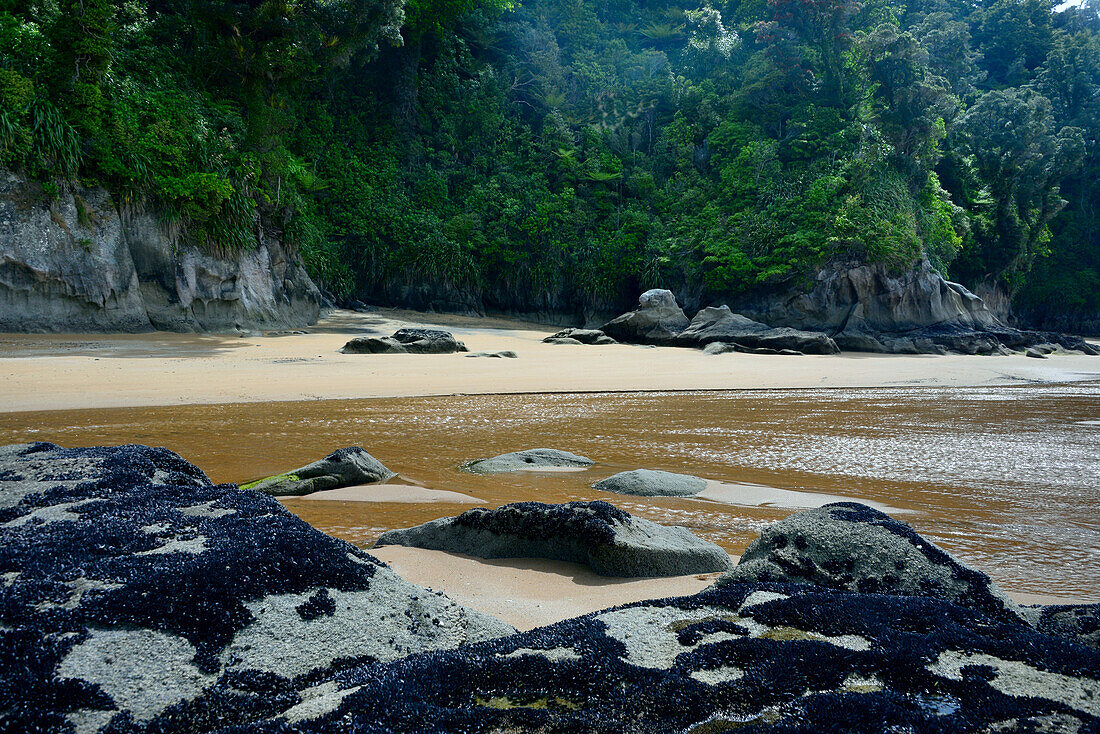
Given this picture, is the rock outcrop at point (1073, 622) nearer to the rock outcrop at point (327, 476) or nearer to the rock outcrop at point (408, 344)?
the rock outcrop at point (327, 476)

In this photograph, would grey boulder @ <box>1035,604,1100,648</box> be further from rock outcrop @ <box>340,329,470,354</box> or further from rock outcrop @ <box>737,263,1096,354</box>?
rock outcrop @ <box>737,263,1096,354</box>

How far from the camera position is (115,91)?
13.4 meters

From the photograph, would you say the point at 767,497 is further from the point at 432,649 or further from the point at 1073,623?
the point at 432,649

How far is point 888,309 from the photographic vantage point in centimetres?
1967

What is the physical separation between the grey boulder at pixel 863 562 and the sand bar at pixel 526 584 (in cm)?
29

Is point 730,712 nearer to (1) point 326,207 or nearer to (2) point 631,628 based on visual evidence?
(2) point 631,628

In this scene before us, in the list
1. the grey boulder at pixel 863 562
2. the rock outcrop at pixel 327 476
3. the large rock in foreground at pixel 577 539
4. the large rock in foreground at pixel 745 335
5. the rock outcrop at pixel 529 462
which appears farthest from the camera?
the large rock in foreground at pixel 745 335

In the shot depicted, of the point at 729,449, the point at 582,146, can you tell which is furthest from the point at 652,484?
the point at 582,146

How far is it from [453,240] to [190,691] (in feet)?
71.2

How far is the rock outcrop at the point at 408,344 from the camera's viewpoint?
1221 cm

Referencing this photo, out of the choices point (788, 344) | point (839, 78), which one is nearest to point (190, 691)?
point (788, 344)

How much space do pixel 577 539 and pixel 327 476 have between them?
72.8 inches

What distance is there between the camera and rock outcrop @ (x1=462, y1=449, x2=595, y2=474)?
414cm

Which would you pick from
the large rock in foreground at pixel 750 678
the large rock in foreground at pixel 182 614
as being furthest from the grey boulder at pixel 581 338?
the large rock in foreground at pixel 750 678
